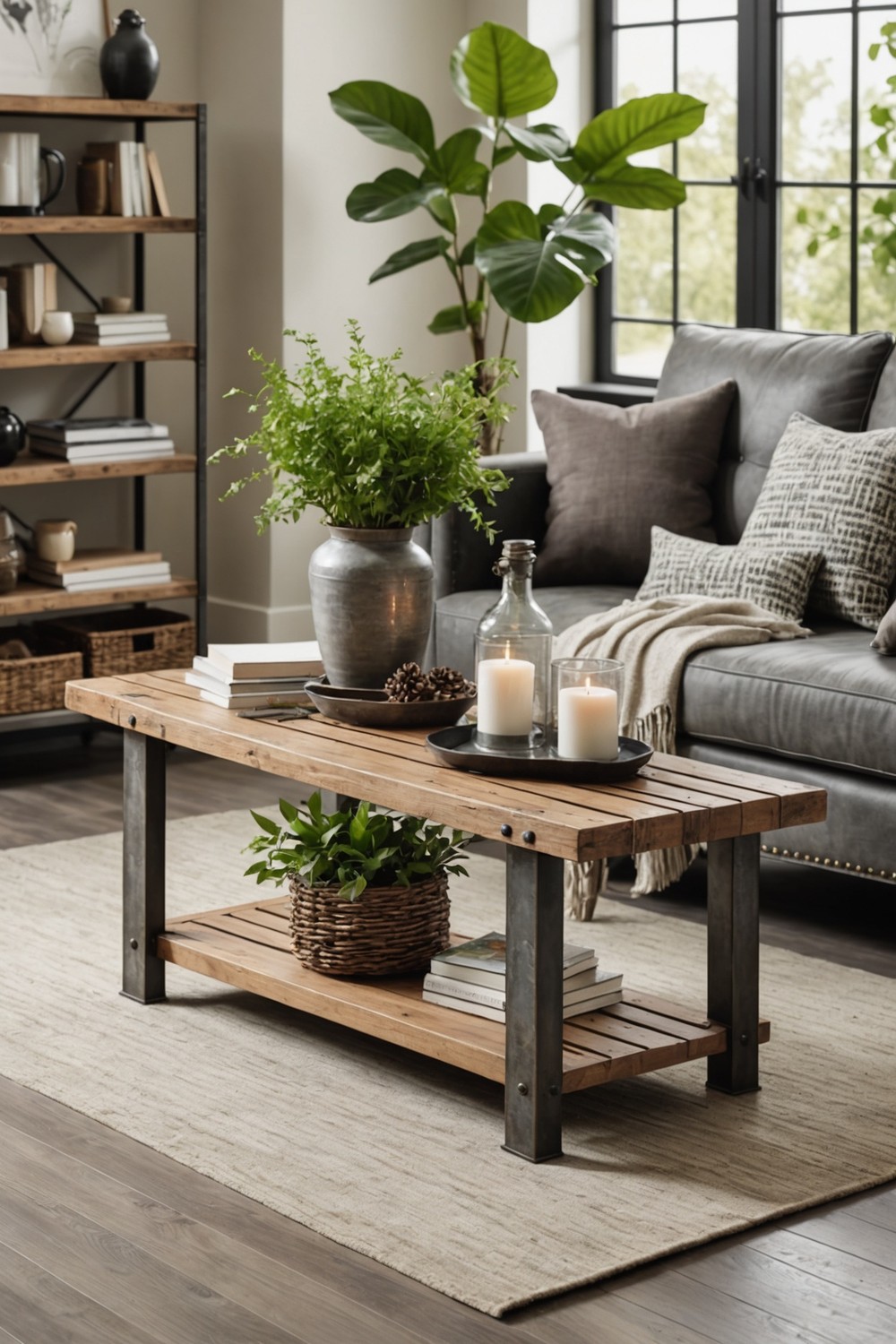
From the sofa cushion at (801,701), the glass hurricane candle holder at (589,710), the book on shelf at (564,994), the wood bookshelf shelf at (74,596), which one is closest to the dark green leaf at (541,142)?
the wood bookshelf shelf at (74,596)

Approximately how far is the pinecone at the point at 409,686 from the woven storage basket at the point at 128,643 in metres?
2.06

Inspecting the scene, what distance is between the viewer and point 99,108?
4840 millimetres

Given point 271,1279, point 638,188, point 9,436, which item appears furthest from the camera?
point 638,188

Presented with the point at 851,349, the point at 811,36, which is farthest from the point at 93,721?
the point at 811,36

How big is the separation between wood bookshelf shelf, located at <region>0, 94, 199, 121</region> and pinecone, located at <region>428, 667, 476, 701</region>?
243cm

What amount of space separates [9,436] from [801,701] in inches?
87.9

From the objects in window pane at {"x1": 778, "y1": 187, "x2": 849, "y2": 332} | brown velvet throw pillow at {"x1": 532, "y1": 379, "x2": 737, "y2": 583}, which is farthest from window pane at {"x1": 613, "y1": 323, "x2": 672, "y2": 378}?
brown velvet throw pillow at {"x1": 532, "y1": 379, "x2": 737, "y2": 583}

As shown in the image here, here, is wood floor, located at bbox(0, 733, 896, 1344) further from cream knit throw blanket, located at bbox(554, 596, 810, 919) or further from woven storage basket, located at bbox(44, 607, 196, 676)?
woven storage basket, located at bbox(44, 607, 196, 676)

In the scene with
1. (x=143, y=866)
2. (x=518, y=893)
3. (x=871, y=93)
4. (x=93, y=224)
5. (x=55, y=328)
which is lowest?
(x=143, y=866)

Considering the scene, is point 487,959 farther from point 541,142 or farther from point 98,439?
point 541,142

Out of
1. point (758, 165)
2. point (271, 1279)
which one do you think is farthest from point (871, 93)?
point (271, 1279)

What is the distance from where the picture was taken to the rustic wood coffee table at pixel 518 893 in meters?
2.44

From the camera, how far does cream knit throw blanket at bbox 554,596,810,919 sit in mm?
3596

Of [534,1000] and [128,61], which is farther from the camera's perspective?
[128,61]
